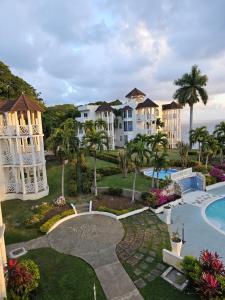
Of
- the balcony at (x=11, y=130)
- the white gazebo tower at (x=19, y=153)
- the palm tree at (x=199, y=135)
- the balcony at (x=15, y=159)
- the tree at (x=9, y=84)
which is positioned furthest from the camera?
the tree at (x=9, y=84)

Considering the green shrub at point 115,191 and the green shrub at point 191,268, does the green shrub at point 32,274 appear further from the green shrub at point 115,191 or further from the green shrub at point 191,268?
the green shrub at point 115,191

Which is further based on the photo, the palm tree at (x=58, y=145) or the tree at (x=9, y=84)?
the tree at (x=9, y=84)

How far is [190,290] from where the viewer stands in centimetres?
1105

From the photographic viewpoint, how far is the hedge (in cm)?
1711

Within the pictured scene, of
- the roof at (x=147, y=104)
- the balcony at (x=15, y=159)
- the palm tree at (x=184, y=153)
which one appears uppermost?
the roof at (x=147, y=104)

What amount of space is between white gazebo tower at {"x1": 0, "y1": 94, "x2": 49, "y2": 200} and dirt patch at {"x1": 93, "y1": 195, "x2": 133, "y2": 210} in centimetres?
599

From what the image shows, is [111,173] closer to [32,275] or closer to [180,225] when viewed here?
[180,225]

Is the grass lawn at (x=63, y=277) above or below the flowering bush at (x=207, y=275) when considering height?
below

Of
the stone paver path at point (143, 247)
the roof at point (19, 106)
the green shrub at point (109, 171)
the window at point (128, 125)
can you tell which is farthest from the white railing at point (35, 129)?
the window at point (128, 125)

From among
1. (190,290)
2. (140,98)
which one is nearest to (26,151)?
(190,290)

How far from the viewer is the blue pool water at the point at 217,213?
19.2m

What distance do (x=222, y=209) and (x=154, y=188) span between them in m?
6.89

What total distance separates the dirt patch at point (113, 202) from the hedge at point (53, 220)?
2633mm

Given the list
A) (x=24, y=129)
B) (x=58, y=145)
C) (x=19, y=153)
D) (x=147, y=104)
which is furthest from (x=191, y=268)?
(x=147, y=104)
